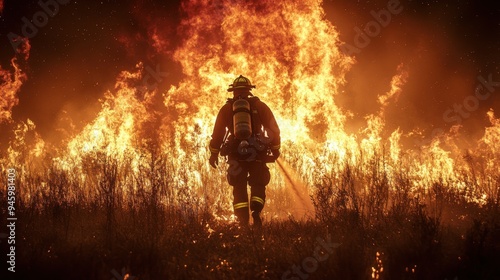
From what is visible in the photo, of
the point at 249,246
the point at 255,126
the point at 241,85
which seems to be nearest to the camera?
the point at 249,246

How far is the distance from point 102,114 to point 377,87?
889 centimetres

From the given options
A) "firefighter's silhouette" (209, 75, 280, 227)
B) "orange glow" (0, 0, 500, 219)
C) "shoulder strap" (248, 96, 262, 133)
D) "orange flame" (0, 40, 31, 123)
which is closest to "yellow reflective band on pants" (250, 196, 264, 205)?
"firefighter's silhouette" (209, 75, 280, 227)

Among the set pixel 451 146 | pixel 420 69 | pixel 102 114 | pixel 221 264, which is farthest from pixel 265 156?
pixel 420 69

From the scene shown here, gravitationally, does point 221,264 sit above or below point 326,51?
below

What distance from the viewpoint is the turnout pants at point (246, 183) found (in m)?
6.59

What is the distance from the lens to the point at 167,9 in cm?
1250

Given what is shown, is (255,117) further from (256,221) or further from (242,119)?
(256,221)

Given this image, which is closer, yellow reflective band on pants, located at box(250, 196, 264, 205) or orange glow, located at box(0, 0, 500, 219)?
yellow reflective band on pants, located at box(250, 196, 264, 205)

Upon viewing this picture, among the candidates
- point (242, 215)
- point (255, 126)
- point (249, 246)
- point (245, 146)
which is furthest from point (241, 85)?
point (249, 246)

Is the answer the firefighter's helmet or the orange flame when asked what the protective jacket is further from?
the orange flame

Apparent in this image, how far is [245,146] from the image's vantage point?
6719mm

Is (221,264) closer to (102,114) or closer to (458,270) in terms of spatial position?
(458,270)

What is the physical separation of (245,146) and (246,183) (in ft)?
2.03

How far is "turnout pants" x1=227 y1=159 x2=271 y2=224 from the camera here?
6586mm
